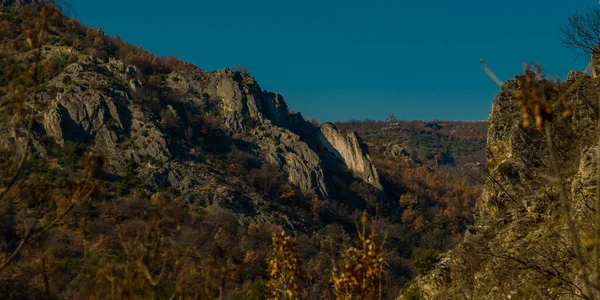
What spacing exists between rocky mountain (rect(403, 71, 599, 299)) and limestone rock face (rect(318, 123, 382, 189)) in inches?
2480

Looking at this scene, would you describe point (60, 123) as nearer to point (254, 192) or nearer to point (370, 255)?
point (254, 192)

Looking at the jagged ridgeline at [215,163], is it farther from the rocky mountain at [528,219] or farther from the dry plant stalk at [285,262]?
the dry plant stalk at [285,262]

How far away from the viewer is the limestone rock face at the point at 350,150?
3172 inches

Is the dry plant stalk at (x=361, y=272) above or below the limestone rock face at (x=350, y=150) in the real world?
below

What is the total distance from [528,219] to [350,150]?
72530 millimetres

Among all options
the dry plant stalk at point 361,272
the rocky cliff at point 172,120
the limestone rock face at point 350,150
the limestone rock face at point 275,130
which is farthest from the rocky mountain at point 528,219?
the limestone rock face at point 350,150

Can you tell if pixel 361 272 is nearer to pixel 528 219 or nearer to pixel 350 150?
pixel 528 219

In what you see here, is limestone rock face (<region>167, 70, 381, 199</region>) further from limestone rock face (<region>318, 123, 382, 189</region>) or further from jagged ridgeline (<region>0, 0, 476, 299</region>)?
jagged ridgeline (<region>0, 0, 476, 299</region>)

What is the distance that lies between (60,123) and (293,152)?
99.9 feet

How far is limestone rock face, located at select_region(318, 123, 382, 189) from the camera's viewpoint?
8056 cm

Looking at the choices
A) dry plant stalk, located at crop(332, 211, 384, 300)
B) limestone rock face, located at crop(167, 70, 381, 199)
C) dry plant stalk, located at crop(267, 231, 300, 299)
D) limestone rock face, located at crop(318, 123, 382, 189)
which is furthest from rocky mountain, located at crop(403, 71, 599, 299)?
limestone rock face, located at crop(318, 123, 382, 189)

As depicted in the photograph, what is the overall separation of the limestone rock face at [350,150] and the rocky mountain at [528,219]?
6300cm

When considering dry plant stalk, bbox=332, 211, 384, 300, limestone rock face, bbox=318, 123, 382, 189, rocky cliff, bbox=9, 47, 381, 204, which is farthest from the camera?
limestone rock face, bbox=318, 123, 382, 189

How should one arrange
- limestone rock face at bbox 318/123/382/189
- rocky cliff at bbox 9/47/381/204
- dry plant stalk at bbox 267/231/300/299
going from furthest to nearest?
limestone rock face at bbox 318/123/382/189 → rocky cliff at bbox 9/47/381/204 → dry plant stalk at bbox 267/231/300/299
